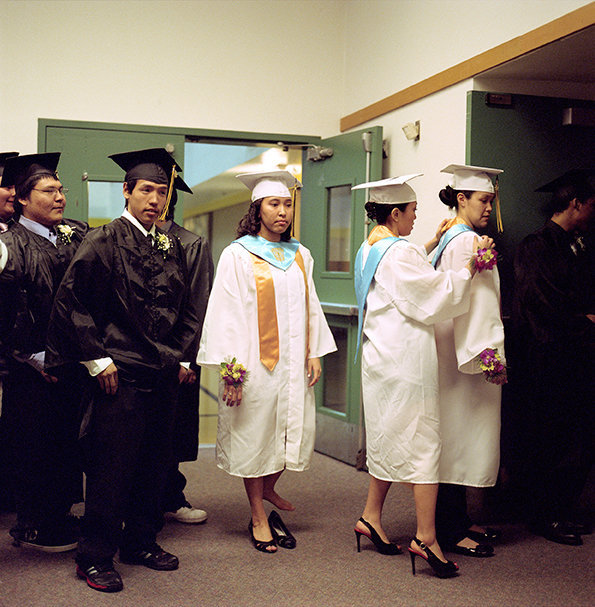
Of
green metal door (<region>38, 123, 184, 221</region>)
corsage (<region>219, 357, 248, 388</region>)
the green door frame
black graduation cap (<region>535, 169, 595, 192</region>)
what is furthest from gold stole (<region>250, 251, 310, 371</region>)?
green metal door (<region>38, 123, 184, 221</region>)

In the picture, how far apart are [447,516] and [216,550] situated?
104cm

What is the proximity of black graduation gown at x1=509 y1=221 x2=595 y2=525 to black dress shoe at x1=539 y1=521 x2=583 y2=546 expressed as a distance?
5cm

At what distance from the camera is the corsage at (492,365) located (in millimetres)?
3127

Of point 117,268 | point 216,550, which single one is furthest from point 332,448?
point 117,268

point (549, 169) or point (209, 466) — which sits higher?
point (549, 169)

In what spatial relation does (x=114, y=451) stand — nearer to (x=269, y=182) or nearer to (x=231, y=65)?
(x=269, y=182)

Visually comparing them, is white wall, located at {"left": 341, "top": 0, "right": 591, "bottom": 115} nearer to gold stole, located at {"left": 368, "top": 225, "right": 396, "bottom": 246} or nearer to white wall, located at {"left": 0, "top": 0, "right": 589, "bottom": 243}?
white wall, located at {"left": 0, "top": 0, "right": 589, "bottom": 243}

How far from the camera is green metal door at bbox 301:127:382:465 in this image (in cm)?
492

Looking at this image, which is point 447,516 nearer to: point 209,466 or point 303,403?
point 303,403

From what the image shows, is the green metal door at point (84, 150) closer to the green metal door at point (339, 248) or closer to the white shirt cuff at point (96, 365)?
the green metal door at point (339, 248)

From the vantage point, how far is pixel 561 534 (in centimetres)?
351

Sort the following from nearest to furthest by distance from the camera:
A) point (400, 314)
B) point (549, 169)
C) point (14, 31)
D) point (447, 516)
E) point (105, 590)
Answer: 1. point (105, 590)
2. point (400, 314)
3. point (447, 516)
4. point (549, 169)
5. point (14, 31)

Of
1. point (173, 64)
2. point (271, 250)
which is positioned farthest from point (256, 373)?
point (173, 64)

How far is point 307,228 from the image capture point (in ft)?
18.2
